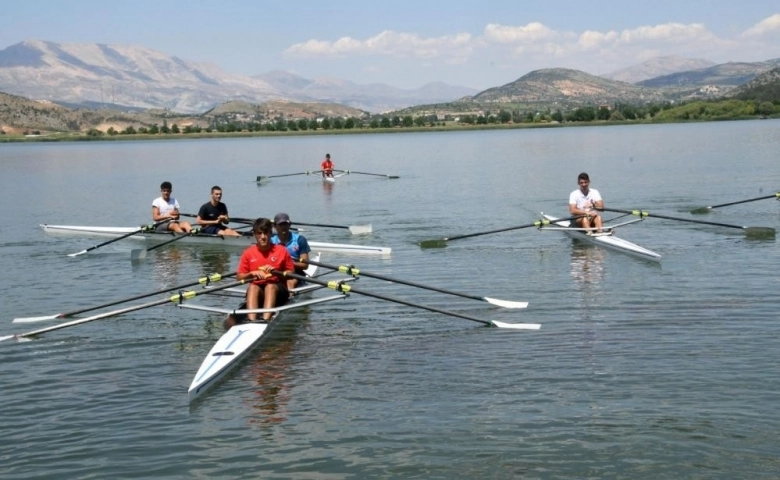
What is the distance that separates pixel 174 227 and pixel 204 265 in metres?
2.40

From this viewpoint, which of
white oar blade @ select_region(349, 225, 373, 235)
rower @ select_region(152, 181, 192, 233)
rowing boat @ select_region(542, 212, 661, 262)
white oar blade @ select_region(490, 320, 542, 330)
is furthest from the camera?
white oar blade @ select_region(349, 225, 373, 235)

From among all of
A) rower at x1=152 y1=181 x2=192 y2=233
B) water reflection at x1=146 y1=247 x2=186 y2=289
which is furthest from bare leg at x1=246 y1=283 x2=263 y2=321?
rower at x1=152 y1=181 x2=192 y2=233

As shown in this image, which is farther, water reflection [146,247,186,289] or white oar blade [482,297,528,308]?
water reflection [146,247,186,289]

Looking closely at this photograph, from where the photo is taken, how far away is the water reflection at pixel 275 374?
10.7 metres

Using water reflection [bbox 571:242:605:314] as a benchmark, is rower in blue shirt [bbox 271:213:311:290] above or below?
above

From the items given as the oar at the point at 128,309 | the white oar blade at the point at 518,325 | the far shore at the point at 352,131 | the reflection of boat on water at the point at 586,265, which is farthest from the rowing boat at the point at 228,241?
the far shore at the point at 352,131

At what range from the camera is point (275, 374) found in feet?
39.9

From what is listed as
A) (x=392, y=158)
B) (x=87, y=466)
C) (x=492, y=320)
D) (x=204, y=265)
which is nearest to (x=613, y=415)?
(x=492, y=320)

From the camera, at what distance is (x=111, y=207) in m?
39.9

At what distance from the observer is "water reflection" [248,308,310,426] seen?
1066 cm

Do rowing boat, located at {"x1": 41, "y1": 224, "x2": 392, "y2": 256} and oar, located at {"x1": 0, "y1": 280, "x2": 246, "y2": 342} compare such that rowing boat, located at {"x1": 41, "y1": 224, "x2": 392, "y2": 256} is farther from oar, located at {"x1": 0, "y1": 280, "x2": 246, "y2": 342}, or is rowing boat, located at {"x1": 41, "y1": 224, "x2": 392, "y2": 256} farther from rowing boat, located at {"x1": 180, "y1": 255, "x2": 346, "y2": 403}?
oar, located at {"x1": 0, "y1": 280, "x2": 246, "y2": 342}

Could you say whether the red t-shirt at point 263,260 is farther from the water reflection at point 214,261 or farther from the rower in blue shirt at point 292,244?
the water reflection at point 214,261

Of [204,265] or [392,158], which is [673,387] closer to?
[204,265]

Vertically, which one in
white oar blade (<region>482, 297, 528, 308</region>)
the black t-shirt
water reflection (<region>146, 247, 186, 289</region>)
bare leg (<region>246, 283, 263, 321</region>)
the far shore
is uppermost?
the far shore
